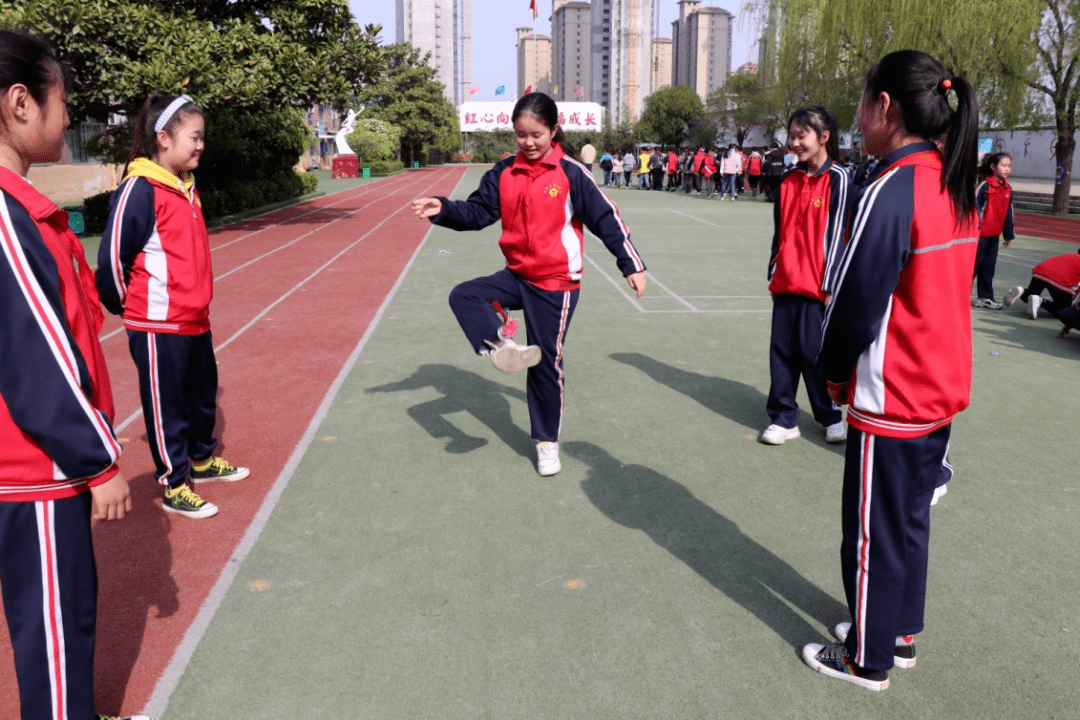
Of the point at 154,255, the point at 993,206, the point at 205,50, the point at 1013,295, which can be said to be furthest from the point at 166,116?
the point at 205,50

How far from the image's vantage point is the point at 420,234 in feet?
55.5

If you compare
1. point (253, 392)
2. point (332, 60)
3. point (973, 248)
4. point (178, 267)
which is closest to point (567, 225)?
point (178, 267)

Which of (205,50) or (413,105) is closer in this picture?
(205,50)

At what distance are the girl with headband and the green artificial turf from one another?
2.10 feet

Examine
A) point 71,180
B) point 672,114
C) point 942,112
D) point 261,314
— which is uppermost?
point 672,114

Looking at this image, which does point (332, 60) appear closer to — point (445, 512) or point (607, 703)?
point (445, 512)

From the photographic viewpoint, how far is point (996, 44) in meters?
20.5

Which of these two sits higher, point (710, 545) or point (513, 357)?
point (513, 357)

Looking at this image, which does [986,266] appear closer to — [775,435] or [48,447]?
[775,435]

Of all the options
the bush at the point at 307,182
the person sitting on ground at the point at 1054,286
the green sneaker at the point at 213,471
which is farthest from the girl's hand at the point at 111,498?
the bush at the point at 307,182

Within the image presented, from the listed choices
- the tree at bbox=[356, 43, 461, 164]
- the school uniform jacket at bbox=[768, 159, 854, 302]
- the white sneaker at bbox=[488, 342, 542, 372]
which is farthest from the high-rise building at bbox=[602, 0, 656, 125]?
the white sneaker at bbox=[488, 342, 542, 372]

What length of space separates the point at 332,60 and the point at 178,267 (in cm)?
1511

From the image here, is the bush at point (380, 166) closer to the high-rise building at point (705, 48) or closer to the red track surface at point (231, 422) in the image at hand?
the red track surface at point (231, 422)

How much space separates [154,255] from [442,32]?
169 metres
